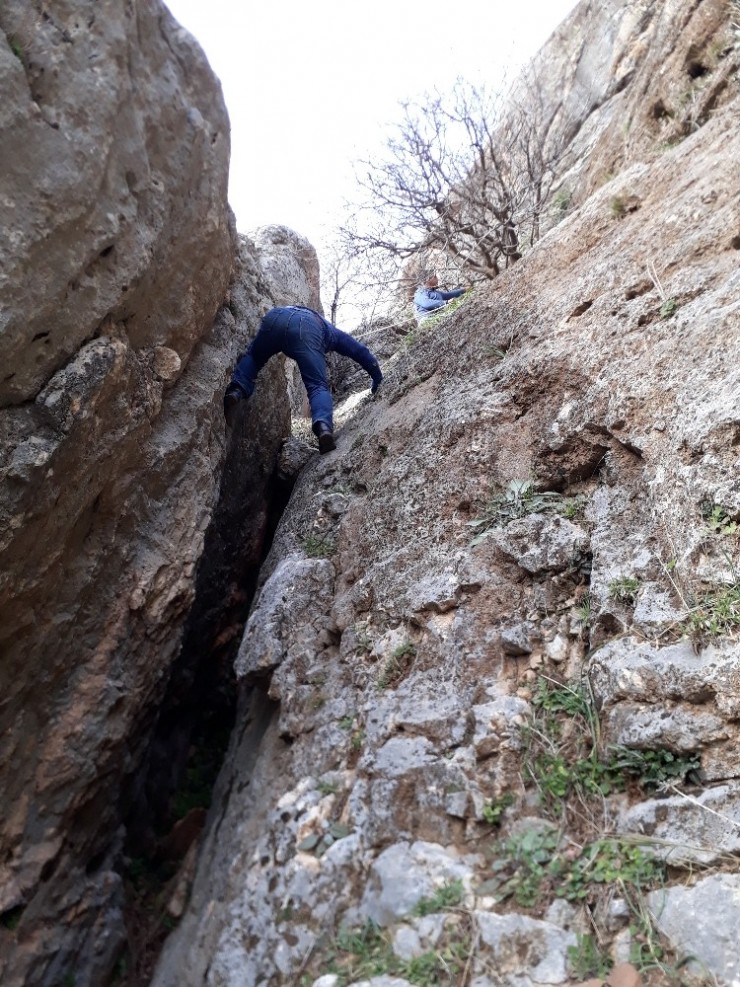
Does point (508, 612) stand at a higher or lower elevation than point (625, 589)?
higher

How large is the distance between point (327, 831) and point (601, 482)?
233cm

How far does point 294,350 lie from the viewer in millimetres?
6176

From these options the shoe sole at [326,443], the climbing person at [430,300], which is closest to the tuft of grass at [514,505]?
the shoe sole at [326,443]

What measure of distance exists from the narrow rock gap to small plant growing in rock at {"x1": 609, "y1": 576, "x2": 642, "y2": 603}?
334 cm

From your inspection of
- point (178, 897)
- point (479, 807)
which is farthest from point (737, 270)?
point (178, 897)

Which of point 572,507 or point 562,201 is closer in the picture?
point 572,507

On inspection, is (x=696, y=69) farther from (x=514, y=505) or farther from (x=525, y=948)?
(x=525, y=948)

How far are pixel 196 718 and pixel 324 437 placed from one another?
2.86 meters

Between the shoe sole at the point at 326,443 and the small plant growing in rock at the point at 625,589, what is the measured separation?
335cm

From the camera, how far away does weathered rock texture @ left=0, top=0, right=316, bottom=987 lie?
337 cm

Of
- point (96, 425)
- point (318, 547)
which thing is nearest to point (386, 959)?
point (318, 547)

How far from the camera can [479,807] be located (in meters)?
3.11

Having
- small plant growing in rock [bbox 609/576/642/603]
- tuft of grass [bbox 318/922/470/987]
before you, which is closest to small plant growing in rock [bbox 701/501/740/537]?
small plant growing in rock [bbox 609/576/642/603]

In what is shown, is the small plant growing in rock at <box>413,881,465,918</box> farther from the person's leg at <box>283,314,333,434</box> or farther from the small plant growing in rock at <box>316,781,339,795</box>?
the person's leg at <box>283,314,333,434</box>
